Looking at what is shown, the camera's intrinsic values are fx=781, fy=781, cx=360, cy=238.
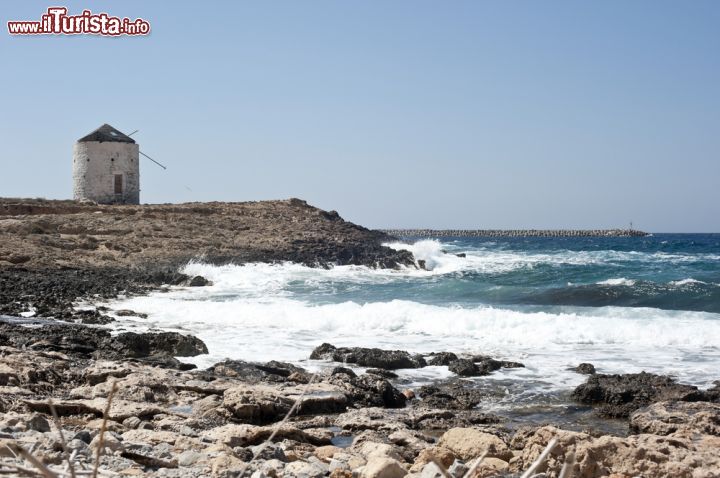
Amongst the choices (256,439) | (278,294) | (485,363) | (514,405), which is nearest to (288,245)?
(278,294)

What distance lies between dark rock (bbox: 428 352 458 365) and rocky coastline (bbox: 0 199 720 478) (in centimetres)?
2

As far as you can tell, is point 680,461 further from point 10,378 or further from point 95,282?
point 95,282

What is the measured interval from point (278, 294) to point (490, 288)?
6.69m

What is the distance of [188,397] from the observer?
8539 millimetres

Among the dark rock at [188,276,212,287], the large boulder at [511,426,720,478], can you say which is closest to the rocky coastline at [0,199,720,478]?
the large boulder at [511,426,720,478]

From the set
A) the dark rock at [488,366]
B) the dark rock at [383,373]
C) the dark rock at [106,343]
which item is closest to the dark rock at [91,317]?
the dark rock at [106,343]

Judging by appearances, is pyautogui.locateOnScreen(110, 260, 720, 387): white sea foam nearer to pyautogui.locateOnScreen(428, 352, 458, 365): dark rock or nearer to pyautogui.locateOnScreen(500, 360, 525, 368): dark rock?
pyautogui.locateOnScreen(500, 360, 525, 368): dark rock

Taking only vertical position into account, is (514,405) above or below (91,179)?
below

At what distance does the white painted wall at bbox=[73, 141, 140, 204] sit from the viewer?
118 feet

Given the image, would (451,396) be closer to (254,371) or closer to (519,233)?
(254,371)

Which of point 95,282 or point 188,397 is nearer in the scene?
point 188,397

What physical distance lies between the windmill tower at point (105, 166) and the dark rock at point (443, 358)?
2798 cm

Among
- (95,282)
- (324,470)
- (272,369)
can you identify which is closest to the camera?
(324,470)

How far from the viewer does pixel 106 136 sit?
36406mm
